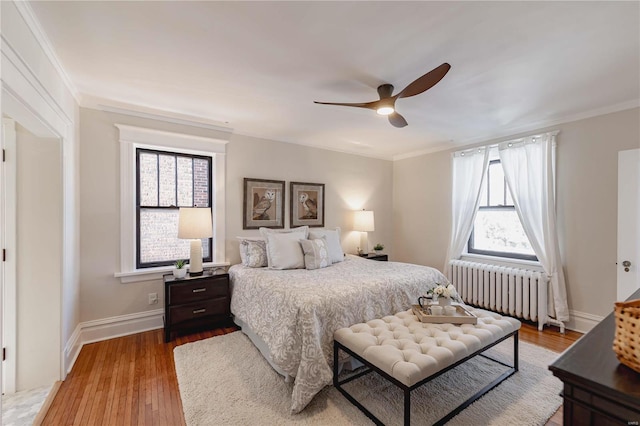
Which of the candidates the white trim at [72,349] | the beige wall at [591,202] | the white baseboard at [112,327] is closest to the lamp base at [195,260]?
the white baseboard at [112,327]

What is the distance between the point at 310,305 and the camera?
2.15 metres

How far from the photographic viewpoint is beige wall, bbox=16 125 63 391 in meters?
2.22

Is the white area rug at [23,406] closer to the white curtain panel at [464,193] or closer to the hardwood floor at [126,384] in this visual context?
the hardwood floor at [126,384]

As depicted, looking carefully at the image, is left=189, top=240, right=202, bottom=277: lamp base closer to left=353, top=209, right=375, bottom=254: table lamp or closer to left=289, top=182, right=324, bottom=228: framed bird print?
left=289, top=182, right=324, bottom=228: framed bird print

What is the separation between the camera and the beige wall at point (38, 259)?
2217 millimetres

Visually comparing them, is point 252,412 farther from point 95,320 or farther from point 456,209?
point 456,209

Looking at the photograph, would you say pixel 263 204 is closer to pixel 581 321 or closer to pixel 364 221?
pixel 364 221

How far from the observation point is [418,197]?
507 cm

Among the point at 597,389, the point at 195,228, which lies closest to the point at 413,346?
the point at 597,389

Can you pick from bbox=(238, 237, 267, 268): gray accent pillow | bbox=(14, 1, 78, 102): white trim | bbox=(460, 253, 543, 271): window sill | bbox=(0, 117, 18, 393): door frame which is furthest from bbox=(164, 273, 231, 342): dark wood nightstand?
bbox=(460, 253, 543, 271): window sill

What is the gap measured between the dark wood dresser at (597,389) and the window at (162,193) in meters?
3.47

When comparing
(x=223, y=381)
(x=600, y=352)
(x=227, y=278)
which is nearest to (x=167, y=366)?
(x=223, y=381)

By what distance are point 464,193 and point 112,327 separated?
487 cm

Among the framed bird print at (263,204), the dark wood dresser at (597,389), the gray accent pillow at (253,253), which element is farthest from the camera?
the framed bird print at (263,204)
